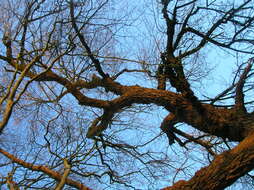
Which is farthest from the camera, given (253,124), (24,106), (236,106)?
(24,106)

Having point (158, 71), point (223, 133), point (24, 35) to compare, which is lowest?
point (223, 133)

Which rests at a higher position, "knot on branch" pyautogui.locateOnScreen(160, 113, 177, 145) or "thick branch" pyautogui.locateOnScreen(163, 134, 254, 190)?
"knot on branch" pyautogui.locateOnScreen(160, 113, 177, 145)

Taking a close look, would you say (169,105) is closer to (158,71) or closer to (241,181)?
(158,71)

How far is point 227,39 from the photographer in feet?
11.7

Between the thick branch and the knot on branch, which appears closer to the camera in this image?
the thick branch

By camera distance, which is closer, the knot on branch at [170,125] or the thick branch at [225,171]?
the thick branch at [225,171]

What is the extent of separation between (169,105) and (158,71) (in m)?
0.72

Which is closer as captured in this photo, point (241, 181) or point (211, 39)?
point (211, 39)

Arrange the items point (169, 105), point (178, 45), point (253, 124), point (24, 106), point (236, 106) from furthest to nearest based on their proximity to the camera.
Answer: point (24, 106)
point (178, 45)
point (169, 105)
point (236, 106)
point (253, 124)

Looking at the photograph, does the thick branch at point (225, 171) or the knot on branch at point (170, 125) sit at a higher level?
the knot on branch at point (170, 125)

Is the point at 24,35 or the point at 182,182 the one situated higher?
the point at 24,35

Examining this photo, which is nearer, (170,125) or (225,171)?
(225,171)

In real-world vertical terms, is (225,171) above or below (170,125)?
below

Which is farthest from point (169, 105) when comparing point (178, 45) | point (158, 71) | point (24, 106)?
point (24, 106)
